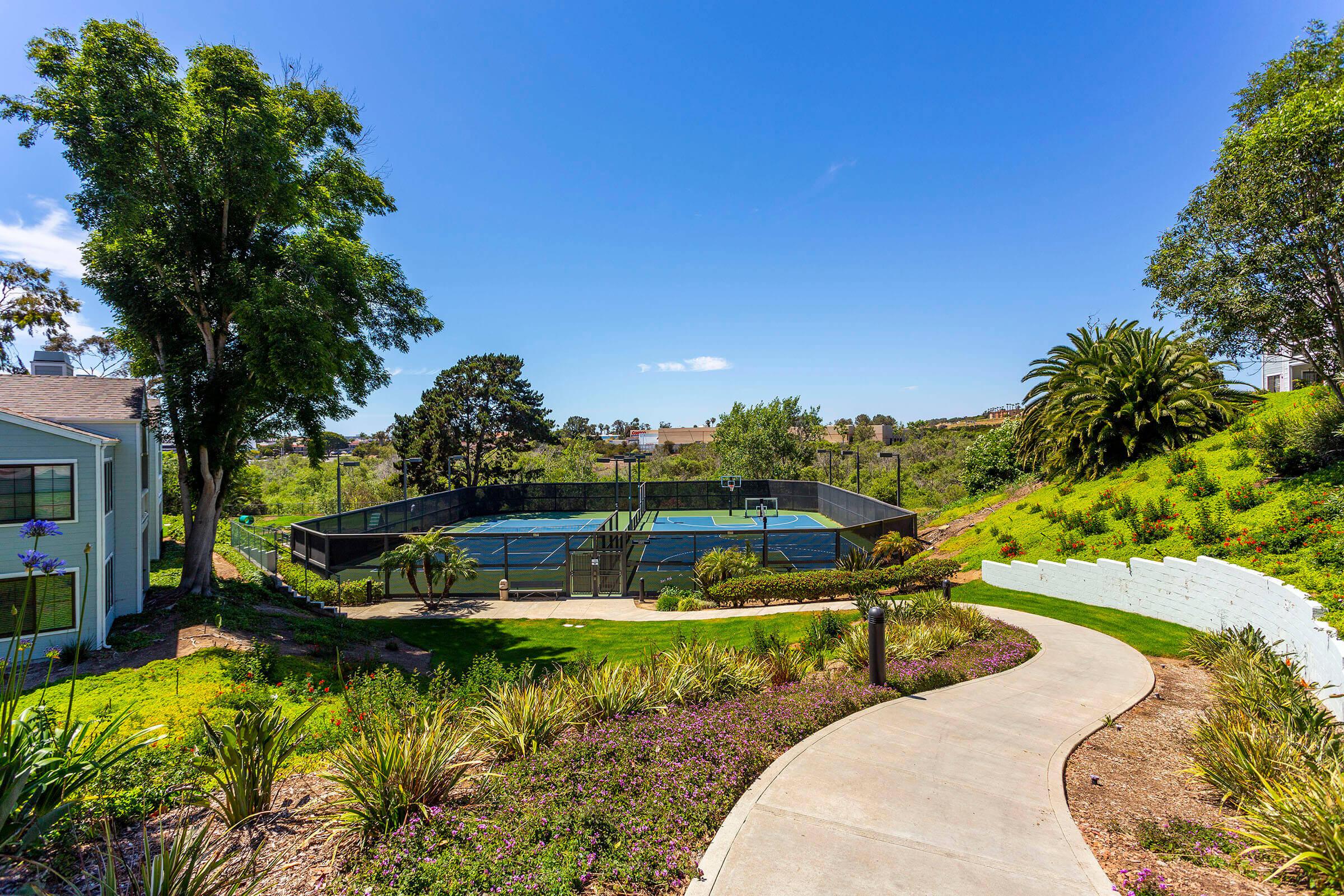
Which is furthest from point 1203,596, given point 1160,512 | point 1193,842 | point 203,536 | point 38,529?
point 203,536

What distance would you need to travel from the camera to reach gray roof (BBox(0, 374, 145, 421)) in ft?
42.9

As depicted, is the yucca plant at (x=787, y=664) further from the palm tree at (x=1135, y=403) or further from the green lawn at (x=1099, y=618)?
the palm tree at (x=1135, y=403)

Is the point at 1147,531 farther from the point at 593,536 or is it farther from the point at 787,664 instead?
the point at 593,536

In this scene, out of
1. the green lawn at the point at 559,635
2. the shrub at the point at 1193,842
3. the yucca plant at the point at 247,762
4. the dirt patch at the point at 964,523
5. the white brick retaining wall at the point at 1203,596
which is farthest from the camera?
the dirt patch at the point at 964,523

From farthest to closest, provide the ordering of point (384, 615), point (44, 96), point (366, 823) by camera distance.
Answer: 1. point (384, 615)
2. point (44, 96)
3. point (366, 823)

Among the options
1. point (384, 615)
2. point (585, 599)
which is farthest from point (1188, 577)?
point (384, 615)

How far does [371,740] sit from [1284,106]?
1691cm

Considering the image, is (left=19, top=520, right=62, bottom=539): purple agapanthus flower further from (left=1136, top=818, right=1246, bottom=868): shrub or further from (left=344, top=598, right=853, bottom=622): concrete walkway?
(left=344, top=598, right=853, bottom=622): concrete walkway

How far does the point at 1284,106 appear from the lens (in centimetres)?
1036

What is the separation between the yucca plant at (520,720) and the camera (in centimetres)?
549

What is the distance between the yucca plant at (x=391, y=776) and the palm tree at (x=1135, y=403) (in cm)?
2255

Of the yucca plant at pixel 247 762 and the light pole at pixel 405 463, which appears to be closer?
the yucca plant at pixel 247 762

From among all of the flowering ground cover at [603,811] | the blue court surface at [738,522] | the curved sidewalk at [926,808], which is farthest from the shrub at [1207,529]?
the blue court surface at [738,522]

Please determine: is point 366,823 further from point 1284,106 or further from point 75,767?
point 1284,106
